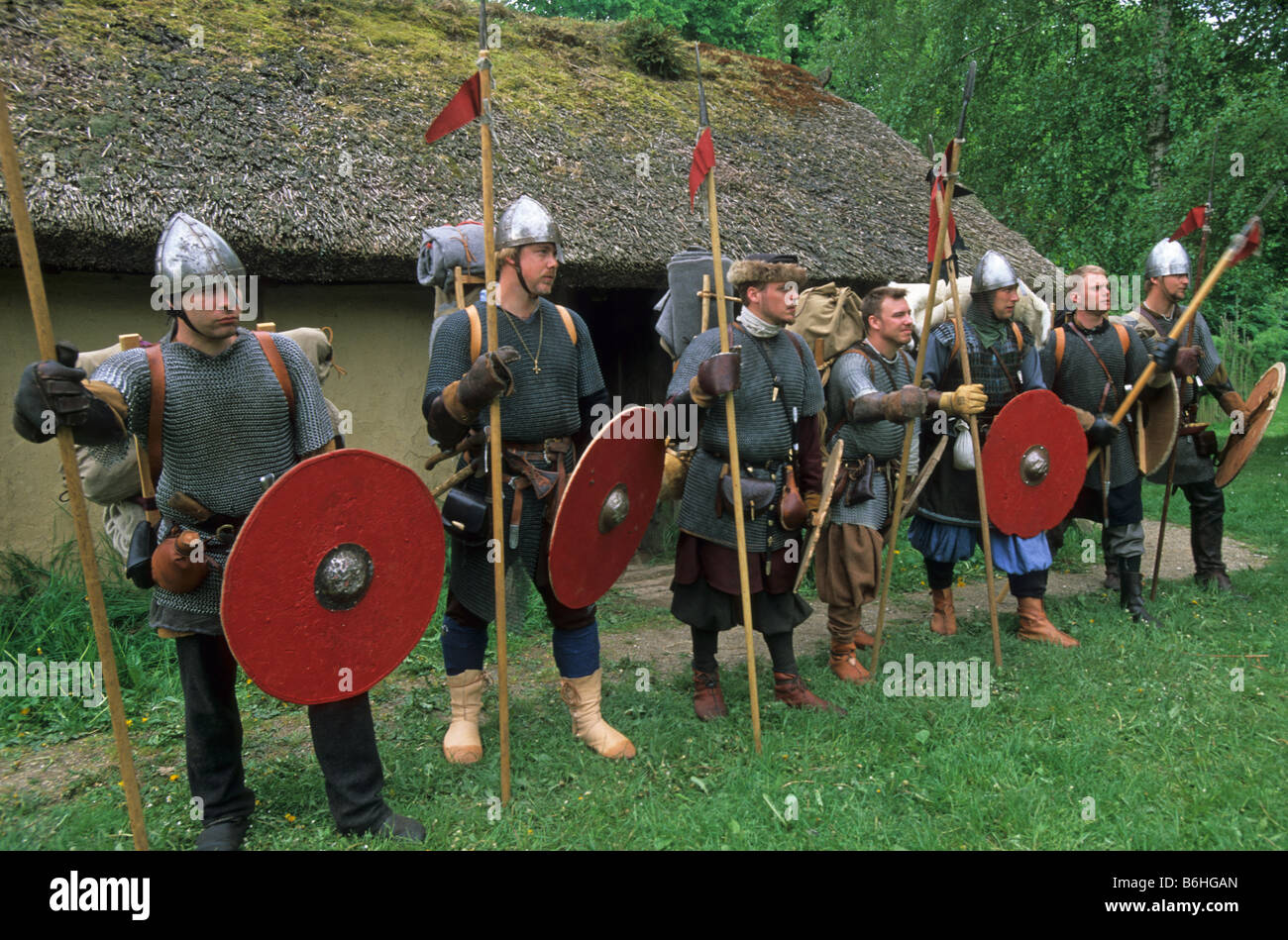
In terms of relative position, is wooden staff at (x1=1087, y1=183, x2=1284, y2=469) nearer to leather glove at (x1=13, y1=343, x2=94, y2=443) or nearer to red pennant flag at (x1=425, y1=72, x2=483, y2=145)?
red pennant flag at (x1=425, y1=72, x2=483, y2=145)

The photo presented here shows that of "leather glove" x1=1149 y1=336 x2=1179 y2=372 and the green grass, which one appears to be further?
"leather glove" x1=1149 y1=336 x2=1179 y2=372

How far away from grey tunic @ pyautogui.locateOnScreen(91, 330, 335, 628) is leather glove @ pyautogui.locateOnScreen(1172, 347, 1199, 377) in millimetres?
4031

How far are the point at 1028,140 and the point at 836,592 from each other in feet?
29.0

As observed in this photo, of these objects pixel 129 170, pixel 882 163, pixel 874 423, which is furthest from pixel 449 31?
pixel 874 423

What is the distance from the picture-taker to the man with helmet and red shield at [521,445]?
2.97m

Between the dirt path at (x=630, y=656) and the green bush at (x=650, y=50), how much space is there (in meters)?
4.23

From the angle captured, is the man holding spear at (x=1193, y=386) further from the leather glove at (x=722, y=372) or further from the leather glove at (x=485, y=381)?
the leather glove at (x=485, y=381)

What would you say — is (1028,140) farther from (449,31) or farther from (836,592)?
(836,592)

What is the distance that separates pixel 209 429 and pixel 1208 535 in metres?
4.97

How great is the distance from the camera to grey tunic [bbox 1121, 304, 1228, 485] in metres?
4.70

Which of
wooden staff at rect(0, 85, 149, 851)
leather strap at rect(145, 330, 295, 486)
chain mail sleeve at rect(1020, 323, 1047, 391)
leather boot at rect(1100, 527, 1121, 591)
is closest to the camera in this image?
wooden staff at rect(0, 85, 149, 851)

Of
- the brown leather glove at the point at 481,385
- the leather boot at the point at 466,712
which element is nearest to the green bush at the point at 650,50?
the brown leather glove at the point at 481,385

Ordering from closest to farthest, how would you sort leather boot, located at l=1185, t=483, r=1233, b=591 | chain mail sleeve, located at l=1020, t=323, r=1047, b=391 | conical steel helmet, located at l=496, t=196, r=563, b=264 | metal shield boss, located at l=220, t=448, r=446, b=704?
metal shield boss, located at l=220, t=448, r=446, b=704, conical steel helmet, located at l=496, t=196, r=563, b=264, chain mail sleeve, located at l=1020, t=323, r=1047, b=391, leather boot, located at l=1185, t=483, r=1233, b=591

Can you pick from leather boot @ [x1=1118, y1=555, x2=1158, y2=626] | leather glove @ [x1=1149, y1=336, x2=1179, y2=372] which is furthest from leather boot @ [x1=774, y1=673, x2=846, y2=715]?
leather glove @ [x1=1149, y1=336, x2=1179, y2=372]
